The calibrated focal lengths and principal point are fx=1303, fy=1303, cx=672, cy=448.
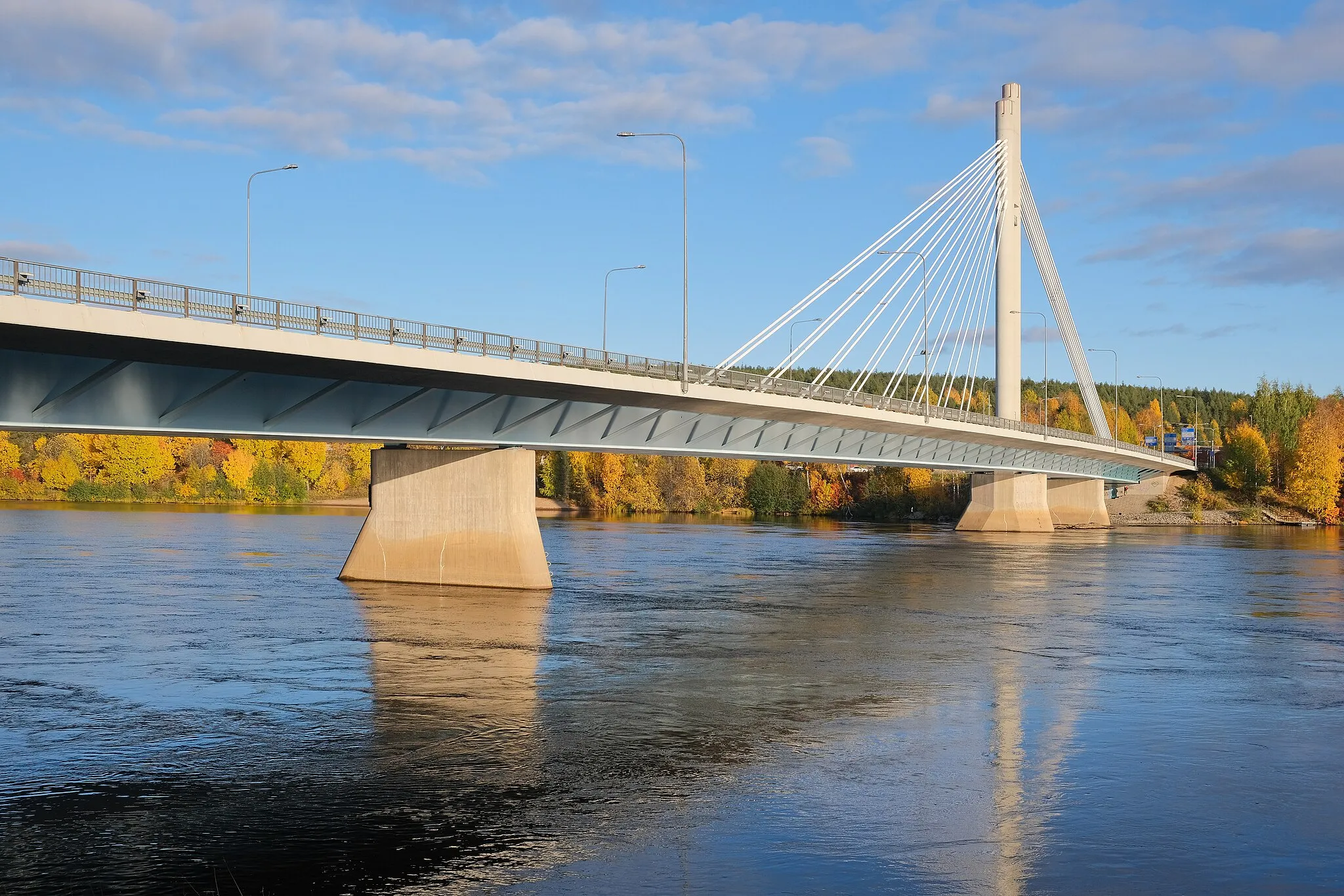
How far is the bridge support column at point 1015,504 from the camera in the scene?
98.5 metres

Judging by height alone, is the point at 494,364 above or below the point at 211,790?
above

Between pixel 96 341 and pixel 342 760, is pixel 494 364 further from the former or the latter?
pixel 342 760

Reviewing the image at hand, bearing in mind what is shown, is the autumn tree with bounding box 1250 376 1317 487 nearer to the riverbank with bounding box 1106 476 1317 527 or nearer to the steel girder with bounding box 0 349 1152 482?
the riverbank with bounding box 1106 476 1317 527

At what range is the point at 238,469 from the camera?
135875mm

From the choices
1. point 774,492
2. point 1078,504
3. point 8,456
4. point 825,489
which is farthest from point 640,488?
point 8,456

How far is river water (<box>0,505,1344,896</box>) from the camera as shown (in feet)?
41.1

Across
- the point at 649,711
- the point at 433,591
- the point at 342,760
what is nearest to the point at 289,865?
the point at 342,760

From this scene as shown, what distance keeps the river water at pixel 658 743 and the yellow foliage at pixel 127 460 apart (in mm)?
90189

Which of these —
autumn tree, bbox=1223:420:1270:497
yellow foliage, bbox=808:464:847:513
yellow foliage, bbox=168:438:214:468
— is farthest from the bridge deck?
yellow foliage, bbox=168:438:214:468

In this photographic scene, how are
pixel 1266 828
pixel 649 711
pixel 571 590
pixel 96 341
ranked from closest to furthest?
pixel 1266 828 → pixel 649 711 → pixel 96 341 → pixel 571 590

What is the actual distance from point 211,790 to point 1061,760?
10.8 m

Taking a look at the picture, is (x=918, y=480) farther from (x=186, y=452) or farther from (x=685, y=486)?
(x=186, y=452)

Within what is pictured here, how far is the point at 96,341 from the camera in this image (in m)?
24.9

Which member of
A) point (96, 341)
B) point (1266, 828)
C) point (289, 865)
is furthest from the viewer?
point (96, 341)
